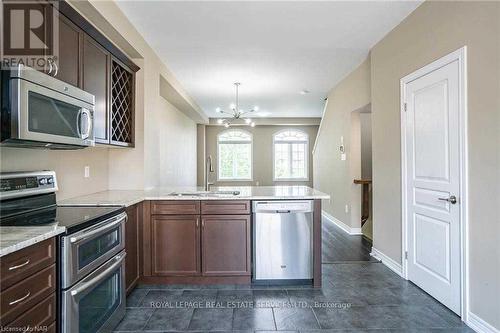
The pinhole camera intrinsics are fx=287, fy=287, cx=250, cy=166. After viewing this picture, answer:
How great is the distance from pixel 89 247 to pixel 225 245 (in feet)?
4.58

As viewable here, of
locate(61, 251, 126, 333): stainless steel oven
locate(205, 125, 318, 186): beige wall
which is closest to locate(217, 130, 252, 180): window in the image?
locate(205, 125, 318, 186): beige wall

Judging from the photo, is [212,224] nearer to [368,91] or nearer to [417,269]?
[417,269]

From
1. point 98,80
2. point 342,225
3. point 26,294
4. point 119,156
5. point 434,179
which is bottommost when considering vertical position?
point 342,225

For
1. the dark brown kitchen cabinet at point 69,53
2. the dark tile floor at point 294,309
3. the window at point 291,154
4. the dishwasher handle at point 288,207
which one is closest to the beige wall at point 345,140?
the dark tile floor at point 294,309

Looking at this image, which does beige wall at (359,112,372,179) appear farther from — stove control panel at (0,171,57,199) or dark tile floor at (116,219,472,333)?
stove control panel at (0,171,57,199)

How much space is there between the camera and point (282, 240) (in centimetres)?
288

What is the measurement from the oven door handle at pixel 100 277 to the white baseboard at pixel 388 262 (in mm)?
2824

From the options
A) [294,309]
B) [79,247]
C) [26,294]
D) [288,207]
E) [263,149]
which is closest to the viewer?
[26,294]

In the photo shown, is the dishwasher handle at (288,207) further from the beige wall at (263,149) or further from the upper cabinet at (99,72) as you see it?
the beige wall at (263,149)

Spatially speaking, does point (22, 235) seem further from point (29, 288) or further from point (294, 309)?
point (294, 309)

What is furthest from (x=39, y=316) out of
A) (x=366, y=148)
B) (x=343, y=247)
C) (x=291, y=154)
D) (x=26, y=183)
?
(x=291, y=154)

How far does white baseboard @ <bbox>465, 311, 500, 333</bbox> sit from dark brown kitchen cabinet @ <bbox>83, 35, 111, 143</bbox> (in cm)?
329

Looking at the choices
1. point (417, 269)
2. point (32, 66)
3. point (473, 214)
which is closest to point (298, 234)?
point (417, 269)

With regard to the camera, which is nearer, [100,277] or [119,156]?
[100,277]
